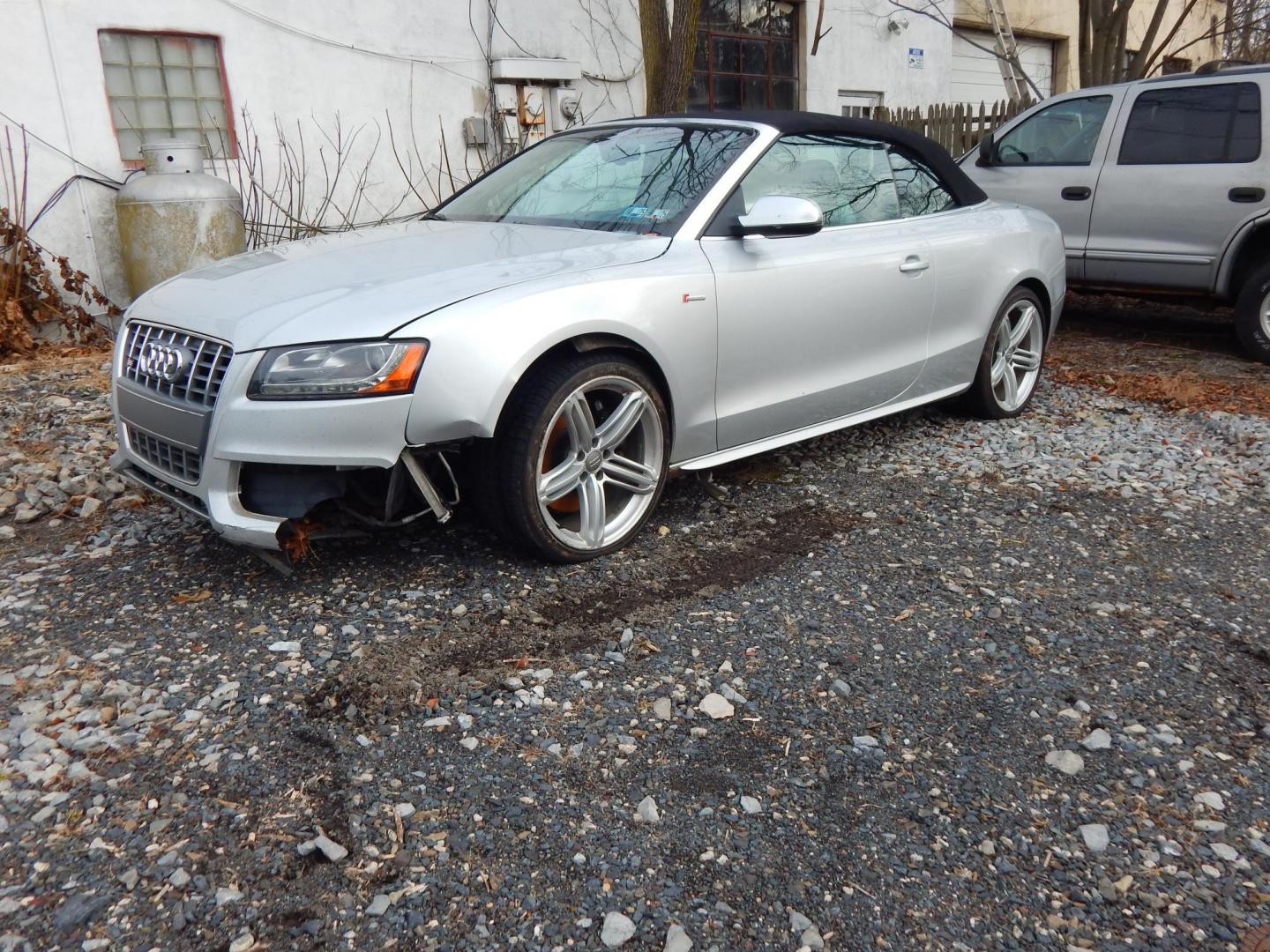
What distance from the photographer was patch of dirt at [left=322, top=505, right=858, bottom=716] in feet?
9.31

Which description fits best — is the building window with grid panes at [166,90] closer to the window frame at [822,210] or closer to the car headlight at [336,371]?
the window frame at [822,210]

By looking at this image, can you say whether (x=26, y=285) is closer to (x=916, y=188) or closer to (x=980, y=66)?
(x=916, y=188)

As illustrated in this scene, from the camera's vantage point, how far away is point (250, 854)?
2.18 m

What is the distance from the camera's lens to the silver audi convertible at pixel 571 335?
9.91 feet

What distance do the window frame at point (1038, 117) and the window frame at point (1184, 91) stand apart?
142mm

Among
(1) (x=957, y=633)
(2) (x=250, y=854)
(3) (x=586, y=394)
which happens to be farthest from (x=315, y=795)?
(1) (x=957, y=633)

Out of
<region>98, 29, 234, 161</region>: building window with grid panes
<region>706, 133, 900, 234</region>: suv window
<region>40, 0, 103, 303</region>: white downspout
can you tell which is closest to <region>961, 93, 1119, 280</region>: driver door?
<region>706, 133, 900, 234</region>: suv window

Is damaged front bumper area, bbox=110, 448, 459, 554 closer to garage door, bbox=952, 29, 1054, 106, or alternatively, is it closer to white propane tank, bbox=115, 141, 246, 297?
white propane tank, bbox=115, 141, 246, 297

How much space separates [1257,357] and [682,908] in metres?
6.37

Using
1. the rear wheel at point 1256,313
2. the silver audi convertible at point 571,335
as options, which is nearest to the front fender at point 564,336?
the silver audi convertible at point 571,335

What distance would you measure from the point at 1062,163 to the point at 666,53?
3.09 m

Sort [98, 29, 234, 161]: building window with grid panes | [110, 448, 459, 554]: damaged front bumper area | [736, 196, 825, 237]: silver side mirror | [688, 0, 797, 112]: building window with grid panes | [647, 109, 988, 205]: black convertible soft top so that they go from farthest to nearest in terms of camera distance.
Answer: [688, 0, 797, 112]: building window with grid panes, [98, 29, 234, 161]: building window with grid panes, [647, 109, 988, 205]: black convertible soft top, [736, 196, 825, 237]: silver side mirror, [110, 448, 459, 554]: damaged front bumper area

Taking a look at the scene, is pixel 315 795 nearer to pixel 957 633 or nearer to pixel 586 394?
pixel 586 394

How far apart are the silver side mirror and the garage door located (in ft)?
38.3
